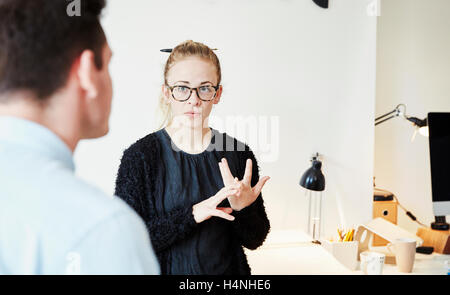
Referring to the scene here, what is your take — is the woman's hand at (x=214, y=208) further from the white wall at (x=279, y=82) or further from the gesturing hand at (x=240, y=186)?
the white wall at (x=279, y=82)

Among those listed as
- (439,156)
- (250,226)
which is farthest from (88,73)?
(439,156)

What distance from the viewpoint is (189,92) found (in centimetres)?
80

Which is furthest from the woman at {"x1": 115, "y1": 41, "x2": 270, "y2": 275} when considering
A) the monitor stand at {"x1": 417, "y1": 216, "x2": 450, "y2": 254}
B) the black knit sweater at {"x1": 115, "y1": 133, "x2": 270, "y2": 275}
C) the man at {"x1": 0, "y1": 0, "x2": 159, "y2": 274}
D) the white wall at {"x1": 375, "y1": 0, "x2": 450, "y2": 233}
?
the white wall at {"x1": 375, "y1": 0, "x2": 450, "y2": 233}

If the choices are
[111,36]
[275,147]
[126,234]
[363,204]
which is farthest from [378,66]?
[126,234]

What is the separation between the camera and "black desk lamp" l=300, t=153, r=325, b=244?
38.8 inches

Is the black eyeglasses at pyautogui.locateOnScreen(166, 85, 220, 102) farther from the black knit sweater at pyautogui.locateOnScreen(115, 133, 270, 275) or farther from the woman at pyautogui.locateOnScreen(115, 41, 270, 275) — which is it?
the black knit sweater at pyautogui.locateOnScreen(115, 133, 270, 275)

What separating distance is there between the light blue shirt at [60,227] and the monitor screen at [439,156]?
103 centimetres

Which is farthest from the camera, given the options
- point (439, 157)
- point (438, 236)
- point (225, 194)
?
point (438, 236)

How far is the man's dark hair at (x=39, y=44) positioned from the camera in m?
0.37

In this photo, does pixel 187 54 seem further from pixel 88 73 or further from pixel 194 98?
pixel 88 73

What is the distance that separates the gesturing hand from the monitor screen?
0.63 m

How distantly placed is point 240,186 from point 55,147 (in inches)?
16.4

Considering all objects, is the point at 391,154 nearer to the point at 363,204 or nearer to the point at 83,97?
the point at 363,204

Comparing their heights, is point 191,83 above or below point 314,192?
above
